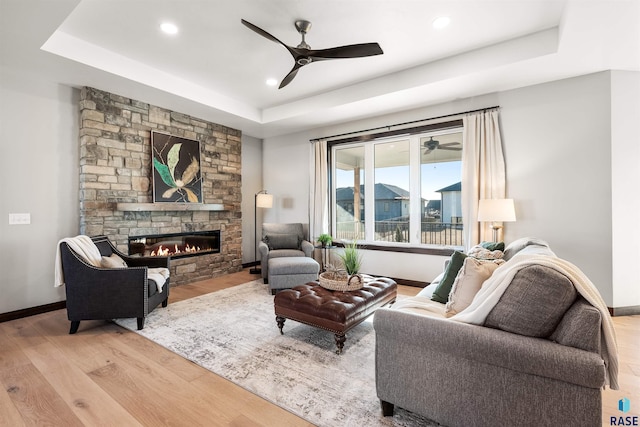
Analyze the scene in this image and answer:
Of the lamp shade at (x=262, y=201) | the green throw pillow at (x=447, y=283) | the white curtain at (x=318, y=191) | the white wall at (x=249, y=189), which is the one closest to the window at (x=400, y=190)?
the white curtain at (x=318, y=191)

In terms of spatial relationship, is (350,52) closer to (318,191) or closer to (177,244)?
(318,191)

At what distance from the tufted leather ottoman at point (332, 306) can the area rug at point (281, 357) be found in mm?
223

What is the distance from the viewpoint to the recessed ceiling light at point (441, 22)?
2768 millimetres

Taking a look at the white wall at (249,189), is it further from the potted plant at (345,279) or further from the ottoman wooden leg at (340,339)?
the ottoman wooden leg at (340,339)

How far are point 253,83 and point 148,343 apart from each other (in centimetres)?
345

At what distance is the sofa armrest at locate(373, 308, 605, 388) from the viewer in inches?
47.6

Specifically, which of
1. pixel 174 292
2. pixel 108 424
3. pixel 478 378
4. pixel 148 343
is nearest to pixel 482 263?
pixel 478 378

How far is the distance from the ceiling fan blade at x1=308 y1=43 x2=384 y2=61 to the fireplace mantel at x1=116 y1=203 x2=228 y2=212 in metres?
3.09

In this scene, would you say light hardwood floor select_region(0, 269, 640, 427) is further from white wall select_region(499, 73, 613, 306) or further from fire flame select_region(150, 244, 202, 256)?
fire flame select_region(150, 244, 202, 256)

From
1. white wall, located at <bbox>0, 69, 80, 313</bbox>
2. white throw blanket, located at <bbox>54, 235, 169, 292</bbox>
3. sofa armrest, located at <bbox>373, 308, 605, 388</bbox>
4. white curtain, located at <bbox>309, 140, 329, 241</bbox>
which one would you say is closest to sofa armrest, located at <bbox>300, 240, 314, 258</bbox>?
white curtain, located at <bbox>309, 140, 329, 241</bbox>

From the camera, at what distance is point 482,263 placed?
197 cm

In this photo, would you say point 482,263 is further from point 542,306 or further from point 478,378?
point 478,378

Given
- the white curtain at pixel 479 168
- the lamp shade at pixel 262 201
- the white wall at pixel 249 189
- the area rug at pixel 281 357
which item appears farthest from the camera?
the white wall at pixel 249 189

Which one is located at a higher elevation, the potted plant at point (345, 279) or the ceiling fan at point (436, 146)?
the ceiling fan at point (436, 146)
